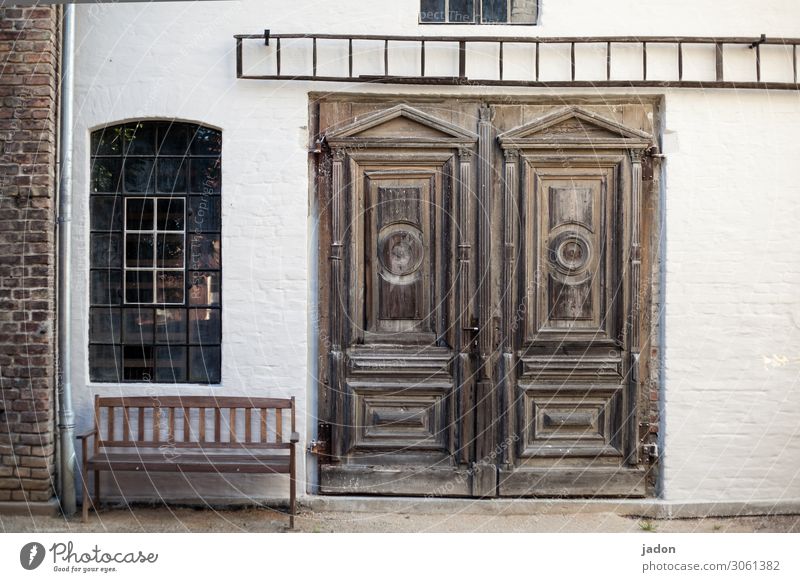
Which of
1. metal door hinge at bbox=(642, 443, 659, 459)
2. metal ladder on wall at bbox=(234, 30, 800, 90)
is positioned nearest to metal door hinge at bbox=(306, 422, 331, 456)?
metal door hinge at bbox=(642, 443, 659, 459)

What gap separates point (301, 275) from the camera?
4387 millimetres

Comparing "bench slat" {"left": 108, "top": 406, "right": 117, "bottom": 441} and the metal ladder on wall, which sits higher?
the metal ladder on wall

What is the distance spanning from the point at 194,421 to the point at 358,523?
3.65ft

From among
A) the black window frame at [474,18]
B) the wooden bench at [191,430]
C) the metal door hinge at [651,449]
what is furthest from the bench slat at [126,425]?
the metal door hinge at [651,449]

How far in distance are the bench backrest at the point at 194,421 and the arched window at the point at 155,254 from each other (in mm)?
187

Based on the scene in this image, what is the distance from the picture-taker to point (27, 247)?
428 centimetres

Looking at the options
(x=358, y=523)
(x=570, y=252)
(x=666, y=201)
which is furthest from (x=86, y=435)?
(x=666, y=201)

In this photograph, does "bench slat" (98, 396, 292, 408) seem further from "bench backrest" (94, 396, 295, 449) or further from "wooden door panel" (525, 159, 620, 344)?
"wooden door panel" (525, 159, 620, 344)

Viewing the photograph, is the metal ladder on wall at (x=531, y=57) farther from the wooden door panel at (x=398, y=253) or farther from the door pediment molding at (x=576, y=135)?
the wooden door panel at (x=398, y=253)

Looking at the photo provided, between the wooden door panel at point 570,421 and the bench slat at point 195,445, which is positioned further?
the wooden door panel at point 570,421

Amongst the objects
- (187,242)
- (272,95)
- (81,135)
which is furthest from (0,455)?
(272,95)

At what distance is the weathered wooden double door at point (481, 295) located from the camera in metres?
4.40
